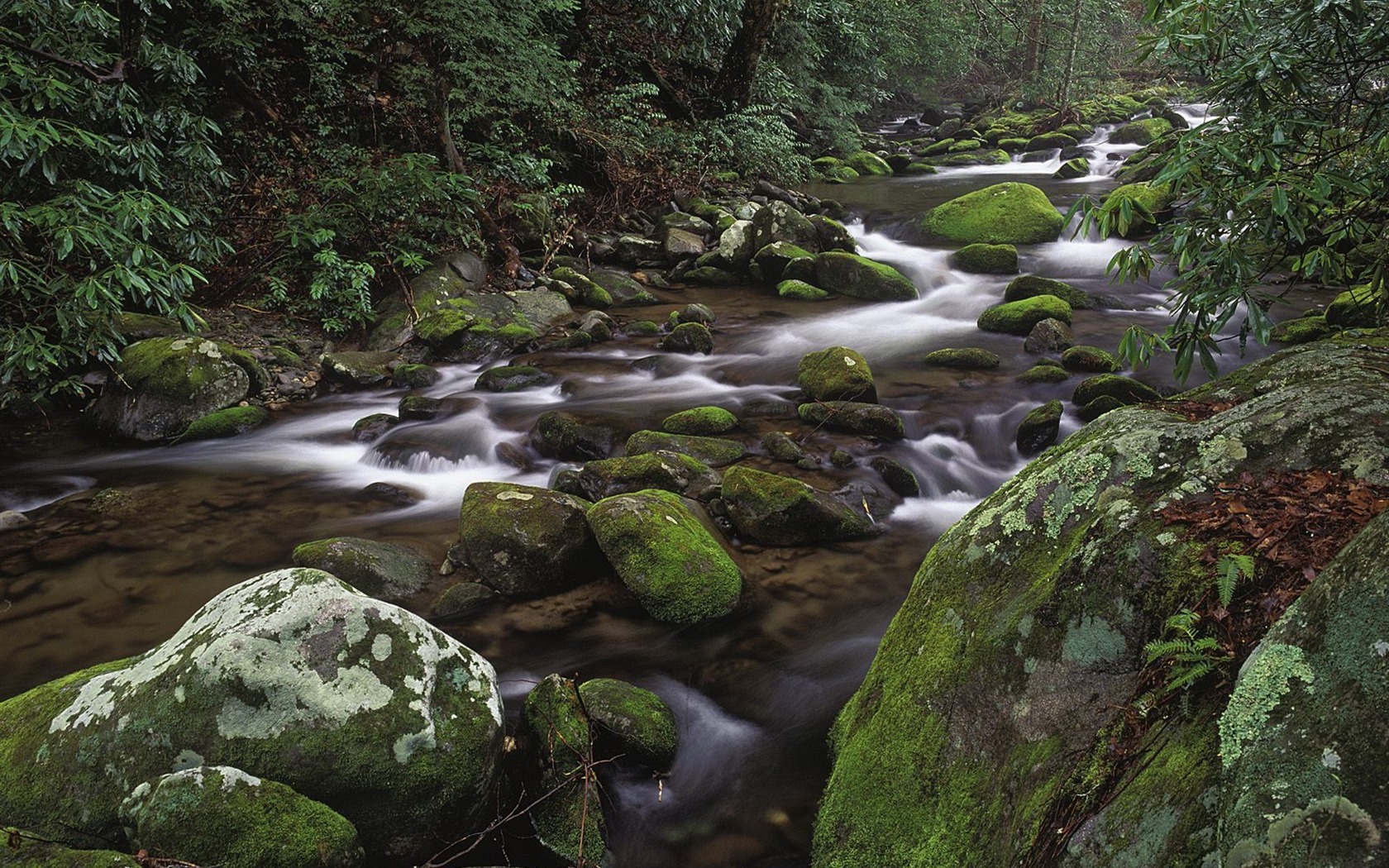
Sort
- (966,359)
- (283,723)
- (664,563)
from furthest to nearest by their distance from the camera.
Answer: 1. (966,359)
2. (664,563)
3. (283,723)

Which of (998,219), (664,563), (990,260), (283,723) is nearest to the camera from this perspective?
(283,723)

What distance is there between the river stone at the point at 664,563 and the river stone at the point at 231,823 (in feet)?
7.60

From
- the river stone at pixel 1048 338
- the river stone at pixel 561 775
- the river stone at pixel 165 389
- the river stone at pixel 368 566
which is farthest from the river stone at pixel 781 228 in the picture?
the river stone at pixel 561 775

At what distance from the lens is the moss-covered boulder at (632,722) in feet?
11.5

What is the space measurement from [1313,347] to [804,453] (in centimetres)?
398

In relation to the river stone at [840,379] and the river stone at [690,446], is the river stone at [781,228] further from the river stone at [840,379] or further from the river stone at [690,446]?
the river stone at [690,446]

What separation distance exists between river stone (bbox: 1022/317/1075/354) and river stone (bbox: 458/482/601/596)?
6241mm

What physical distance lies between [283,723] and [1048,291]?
33.8 feet

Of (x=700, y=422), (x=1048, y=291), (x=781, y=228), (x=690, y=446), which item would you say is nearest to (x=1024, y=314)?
(x=1048, y=291)

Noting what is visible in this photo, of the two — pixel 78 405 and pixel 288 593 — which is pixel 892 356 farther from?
pixel 78 405

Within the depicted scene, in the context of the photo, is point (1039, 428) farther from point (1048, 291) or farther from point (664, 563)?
point (1048, 291)

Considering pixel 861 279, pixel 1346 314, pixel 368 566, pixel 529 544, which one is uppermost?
pixel 861 279

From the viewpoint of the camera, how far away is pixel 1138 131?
2281 cm

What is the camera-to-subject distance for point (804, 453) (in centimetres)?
673
